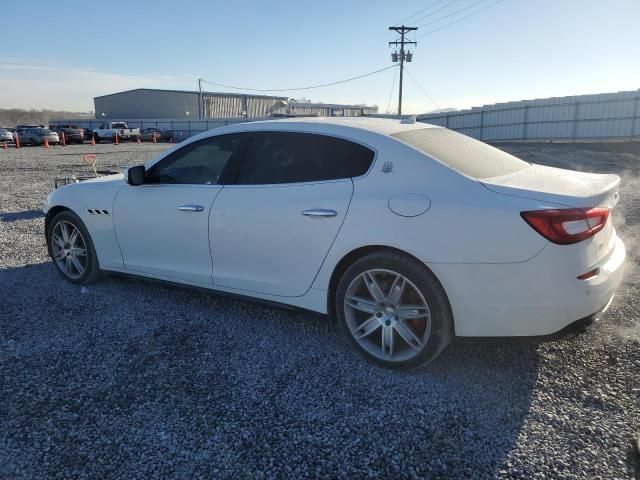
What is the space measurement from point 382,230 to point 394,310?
1.74ft

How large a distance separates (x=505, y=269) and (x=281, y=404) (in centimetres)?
149

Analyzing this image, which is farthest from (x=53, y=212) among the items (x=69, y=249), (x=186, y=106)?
(x=186, y=106)

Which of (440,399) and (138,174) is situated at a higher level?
(138,174)

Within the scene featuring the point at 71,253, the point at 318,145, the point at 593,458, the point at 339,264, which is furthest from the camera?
the point at 71,253

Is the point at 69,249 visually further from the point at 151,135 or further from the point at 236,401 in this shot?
the point at 151,135

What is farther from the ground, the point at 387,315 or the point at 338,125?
the point at 338,125

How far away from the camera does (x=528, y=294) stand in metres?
2.76

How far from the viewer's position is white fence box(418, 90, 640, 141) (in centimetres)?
2372

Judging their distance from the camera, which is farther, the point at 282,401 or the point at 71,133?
the point at 71,133

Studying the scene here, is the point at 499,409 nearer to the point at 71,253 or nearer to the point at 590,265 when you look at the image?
the point at 590,265

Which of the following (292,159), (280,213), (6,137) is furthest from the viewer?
(6,137)

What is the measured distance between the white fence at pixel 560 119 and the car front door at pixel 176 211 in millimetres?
24955

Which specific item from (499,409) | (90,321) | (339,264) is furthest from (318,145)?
(90,321)

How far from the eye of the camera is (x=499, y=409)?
2807 mm
